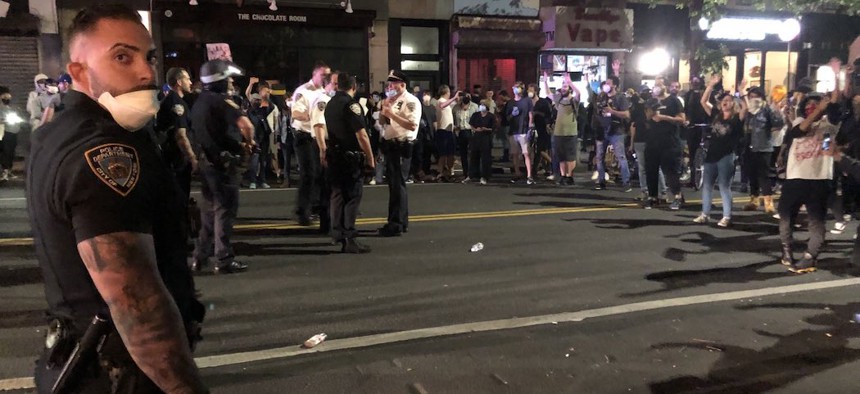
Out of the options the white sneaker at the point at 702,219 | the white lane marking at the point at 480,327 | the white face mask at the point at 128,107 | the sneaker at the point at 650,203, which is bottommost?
the white lane marking at the point at 480,327

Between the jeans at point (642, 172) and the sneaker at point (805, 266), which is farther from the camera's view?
the jeans at point (642, 172)

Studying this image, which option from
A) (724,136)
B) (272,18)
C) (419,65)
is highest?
(272,18)

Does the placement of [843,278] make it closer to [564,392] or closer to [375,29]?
[564,392]

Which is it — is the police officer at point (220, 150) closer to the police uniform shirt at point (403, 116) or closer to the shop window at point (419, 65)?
the police uniform shirt at point (403, 116)

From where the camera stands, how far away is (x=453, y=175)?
1552 centimetres

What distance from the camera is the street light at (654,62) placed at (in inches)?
947

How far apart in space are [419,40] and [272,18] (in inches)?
186

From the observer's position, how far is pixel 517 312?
5617 mm

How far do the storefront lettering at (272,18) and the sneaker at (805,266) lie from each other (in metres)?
15.5

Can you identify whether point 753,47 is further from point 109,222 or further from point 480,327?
point 109,222

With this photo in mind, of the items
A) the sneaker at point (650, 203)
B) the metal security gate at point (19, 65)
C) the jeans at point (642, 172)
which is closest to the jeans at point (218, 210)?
the sneaker at point (650, 203)

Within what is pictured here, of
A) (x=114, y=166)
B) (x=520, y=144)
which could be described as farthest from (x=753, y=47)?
(x=114, y=166)

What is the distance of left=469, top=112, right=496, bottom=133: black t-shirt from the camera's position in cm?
1392

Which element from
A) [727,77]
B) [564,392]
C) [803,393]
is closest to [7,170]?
[564,392]
